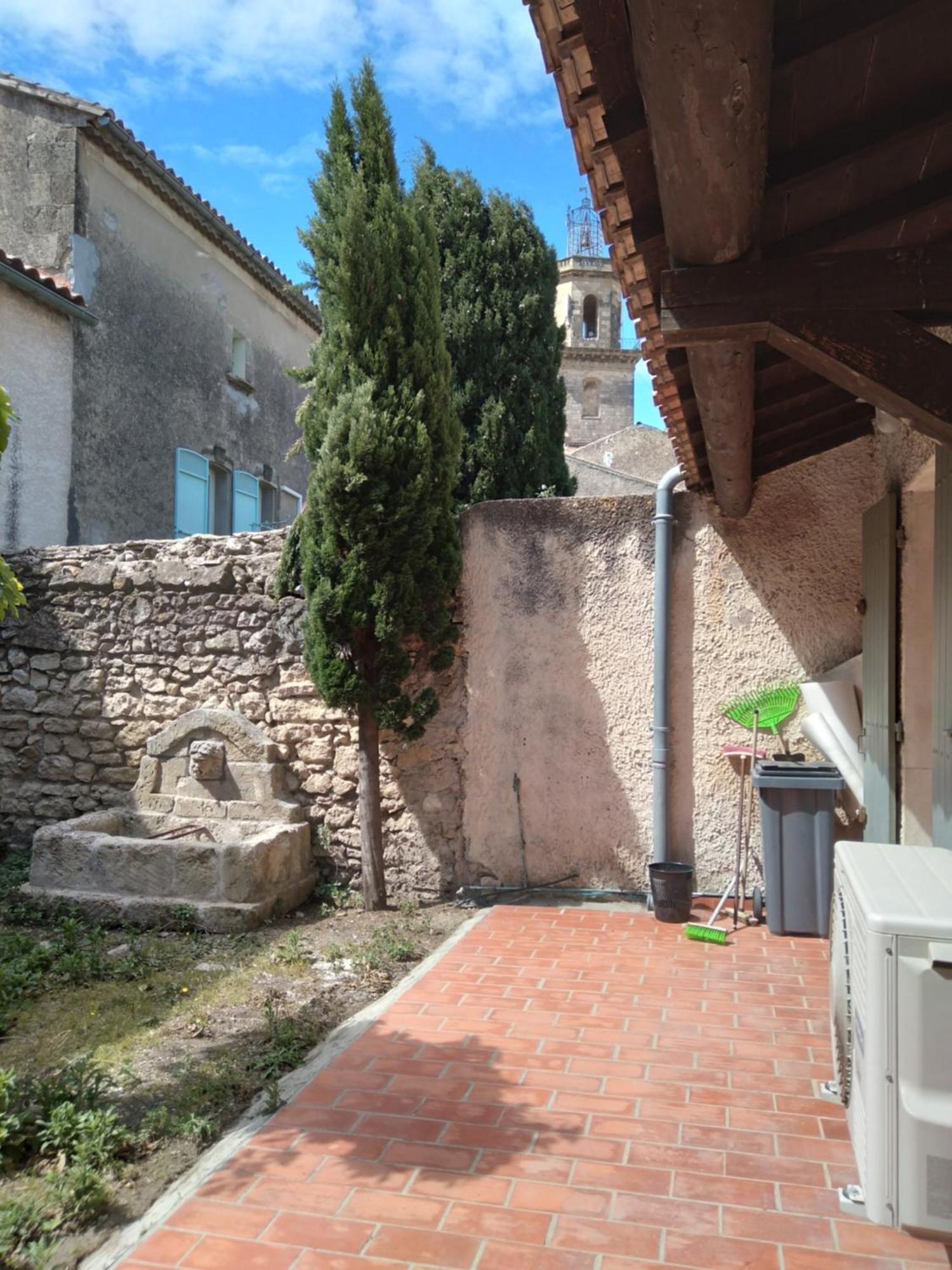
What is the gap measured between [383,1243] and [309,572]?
447 centimetres

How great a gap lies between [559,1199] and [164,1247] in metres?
1.11

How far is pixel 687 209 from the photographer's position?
2242mm

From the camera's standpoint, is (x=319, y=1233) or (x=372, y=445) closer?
(x=319, y=1233)

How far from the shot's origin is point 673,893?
5.70 m

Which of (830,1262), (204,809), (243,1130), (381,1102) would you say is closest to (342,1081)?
(381,1102)

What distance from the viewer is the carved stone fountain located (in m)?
6.01

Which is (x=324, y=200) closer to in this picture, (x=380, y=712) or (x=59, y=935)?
(x=380, y=712)

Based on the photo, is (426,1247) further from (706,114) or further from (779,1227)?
(706,114)

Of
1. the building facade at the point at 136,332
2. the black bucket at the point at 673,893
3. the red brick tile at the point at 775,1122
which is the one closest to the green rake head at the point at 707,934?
the black bucket at the point at 673,893

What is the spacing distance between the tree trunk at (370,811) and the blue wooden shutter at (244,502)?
7782 millimetres

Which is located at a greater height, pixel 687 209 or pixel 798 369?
pixel 798 369

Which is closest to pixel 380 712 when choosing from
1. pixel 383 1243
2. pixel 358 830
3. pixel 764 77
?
pixel 358 830

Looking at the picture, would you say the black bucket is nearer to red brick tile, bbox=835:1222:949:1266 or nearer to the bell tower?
red brick tile, bbox=835:1222:949:1266

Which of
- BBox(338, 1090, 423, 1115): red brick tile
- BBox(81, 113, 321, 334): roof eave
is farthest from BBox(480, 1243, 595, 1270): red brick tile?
BBox(81, 113, 321, 334): roof eave
